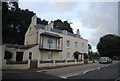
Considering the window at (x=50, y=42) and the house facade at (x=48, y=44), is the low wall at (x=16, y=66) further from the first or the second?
the window at (x=50, y=42)

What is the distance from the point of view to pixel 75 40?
141 ft

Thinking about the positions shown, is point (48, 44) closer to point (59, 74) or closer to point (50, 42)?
point (50, 42)

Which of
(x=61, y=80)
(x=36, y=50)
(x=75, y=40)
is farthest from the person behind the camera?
(x=75, y=40)

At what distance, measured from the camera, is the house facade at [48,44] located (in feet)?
107

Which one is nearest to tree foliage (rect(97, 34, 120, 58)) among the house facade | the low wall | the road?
the house facade

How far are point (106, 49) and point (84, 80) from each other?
57.2 metres

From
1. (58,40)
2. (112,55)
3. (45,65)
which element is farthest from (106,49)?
(45,65)

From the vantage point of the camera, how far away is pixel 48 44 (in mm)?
35344

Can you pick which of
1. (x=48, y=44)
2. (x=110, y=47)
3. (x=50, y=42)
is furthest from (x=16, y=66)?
(x=110, y=47)

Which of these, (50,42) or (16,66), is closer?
(16,66)

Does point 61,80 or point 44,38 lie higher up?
point 44,38

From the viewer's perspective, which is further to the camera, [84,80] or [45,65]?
[45,65]

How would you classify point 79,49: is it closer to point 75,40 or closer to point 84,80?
point 75,40

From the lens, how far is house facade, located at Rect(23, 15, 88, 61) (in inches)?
1289
